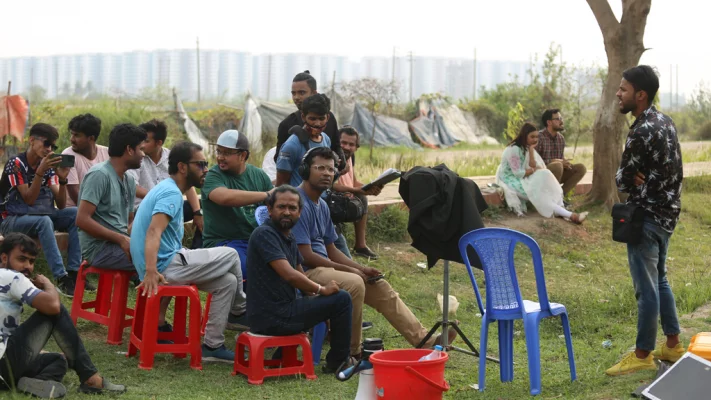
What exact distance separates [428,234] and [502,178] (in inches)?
239

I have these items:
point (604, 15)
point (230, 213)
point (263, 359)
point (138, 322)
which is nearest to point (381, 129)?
point (604, 15)

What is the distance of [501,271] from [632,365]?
975 millimetres

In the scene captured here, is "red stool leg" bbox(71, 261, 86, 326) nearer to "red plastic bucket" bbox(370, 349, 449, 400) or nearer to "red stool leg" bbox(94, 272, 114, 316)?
"red stool leg" bbox(94, 272, 114, 316)

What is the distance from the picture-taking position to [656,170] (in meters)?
5.46

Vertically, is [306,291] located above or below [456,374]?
above

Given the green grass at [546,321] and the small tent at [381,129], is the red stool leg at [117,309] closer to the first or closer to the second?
the green grass at [546,321]

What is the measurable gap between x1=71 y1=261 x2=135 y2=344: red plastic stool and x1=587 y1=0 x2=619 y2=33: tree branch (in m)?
8.20

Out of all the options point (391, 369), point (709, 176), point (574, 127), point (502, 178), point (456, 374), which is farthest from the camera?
point (574, 127)

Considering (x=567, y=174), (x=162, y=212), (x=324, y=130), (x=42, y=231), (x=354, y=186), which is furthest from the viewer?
(x=567, y=174)

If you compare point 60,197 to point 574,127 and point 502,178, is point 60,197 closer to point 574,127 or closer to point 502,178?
point 502,178

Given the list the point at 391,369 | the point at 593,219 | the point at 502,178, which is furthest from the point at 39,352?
the point at 593,219

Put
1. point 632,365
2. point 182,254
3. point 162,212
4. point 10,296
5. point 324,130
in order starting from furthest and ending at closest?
point 324,130, point 182,254, point 162,212, point 632,365, point 10,296

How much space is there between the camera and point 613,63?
1248 centimetres

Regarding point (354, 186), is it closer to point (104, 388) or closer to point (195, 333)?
point (195, 333)
